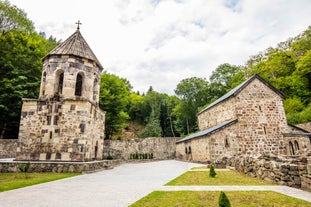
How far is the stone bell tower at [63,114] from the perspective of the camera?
1156cm

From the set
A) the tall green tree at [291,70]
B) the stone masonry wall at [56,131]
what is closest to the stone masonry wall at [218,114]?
the tall green tree at [291,70]

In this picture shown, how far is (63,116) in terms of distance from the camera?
39.5 ft

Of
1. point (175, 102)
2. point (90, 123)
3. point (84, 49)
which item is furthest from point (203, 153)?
point (175, 102)

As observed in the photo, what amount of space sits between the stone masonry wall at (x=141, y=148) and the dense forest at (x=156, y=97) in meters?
5.25

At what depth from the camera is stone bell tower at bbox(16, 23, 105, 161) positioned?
11.6m

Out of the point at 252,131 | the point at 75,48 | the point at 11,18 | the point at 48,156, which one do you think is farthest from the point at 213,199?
the point at 11,18

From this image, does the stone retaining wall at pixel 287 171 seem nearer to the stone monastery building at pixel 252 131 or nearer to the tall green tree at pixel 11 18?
the stone monastery building at pixel 252 131

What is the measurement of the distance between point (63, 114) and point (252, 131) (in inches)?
637

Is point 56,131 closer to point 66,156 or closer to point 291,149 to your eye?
point 66,156

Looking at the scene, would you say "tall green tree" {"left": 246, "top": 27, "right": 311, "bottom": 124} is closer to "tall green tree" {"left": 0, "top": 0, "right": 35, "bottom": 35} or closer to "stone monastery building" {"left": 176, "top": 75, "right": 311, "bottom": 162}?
"stone monastery building" {"left": 176, "top": 75, "right": 311, "bottom": 162}

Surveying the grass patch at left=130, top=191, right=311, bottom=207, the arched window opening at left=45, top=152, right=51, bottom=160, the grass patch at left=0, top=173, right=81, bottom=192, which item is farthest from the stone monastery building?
the arched window opening at left=45, top=152, right=51, bottom=160

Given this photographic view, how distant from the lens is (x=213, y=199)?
178 inches

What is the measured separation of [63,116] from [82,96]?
6.79ft

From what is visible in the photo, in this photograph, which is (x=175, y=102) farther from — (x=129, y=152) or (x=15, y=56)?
(x=15, y=56)
